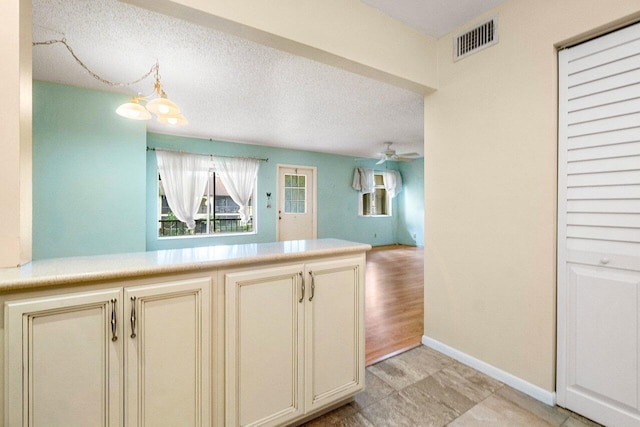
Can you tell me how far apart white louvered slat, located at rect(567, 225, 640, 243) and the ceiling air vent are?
1350 mm

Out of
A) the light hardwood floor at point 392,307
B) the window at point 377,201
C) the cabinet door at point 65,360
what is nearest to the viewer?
the cabinet door at point 65,360

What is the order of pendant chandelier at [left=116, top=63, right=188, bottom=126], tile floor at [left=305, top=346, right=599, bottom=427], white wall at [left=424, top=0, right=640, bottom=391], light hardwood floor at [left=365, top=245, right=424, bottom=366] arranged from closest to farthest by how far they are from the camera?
tile floor at [left=305, top=346, right=599, bottom=427], white wall at [left=424, top=0, right=640, bottom=391], pendant chandelier at [left=116, top=63, right=188, bottom=126], light hardwood floor at [left=365, top=245, right=424, bottom=366]

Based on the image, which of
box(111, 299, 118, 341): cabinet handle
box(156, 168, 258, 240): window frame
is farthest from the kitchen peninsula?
box(156, 168, 258, 240): window frame

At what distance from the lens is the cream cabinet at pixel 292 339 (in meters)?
1.29

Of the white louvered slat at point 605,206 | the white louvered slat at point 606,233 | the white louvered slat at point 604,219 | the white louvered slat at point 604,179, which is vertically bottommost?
the white louvered slat at point 606,233

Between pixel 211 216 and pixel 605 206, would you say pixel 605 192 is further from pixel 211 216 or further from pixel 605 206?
pixel 211 216

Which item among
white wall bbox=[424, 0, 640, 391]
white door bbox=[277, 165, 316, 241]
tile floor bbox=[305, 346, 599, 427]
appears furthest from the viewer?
white door bbox=[277, 165, 316, 241]

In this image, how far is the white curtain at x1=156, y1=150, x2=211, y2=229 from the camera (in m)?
5.05

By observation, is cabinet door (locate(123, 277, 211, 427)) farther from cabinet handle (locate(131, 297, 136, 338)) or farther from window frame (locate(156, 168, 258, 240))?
window frame (locate(156, 168, 258, 240))

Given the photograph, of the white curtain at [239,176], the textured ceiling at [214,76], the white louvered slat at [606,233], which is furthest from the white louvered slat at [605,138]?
the white curtain at [239,176]

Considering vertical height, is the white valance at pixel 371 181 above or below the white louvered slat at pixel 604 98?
above

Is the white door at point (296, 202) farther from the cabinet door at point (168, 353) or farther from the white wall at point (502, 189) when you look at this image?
the cabinet door at point (168, 353)

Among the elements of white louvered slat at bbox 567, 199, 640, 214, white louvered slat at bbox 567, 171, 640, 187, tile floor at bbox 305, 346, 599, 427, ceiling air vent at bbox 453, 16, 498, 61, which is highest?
ceiling air vent at bbox 453, 16, 498, 61

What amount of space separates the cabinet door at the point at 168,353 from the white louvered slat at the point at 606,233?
2.01m
